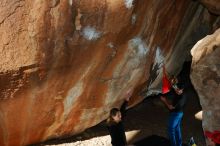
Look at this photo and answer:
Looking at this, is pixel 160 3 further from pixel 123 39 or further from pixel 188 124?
pixel 188 124

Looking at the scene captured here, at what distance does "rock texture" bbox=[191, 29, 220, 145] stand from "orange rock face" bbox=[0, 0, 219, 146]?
124 cm

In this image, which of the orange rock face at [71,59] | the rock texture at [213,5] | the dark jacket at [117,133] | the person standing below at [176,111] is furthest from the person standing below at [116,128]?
the rock texture at [213,5]

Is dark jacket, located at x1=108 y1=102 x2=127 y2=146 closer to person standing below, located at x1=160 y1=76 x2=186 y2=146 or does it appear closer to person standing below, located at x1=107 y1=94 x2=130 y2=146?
person standing below, located at x1=107 y1=94 x2=130 y2=146

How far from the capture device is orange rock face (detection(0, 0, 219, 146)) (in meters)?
6.30

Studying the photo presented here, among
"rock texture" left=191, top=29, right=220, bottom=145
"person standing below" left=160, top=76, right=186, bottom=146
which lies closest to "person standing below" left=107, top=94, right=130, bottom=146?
"person standing below" left=160, top=76, right=186, bottom=146

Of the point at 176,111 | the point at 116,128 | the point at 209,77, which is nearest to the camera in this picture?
the point at 116,128

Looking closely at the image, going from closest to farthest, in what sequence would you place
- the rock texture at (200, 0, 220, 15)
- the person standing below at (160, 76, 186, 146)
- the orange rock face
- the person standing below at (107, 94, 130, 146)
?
the orange rock face < the person standing below at (107, 94, 130, 146) < the person standing below at (160, 76, 186, 146) < the rock texture at (200, 0, 220, 15)

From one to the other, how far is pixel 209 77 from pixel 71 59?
7.27ft

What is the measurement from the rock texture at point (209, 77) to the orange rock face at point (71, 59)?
124cm

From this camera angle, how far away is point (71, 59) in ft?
22.4

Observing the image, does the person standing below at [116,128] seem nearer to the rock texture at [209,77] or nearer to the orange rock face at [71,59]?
the orange rock face at [71,59]

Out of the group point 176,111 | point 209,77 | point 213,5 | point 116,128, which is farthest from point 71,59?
point 213,5

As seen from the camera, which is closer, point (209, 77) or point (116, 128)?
point (116, 128)

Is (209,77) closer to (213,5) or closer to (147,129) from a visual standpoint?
(213,5)
